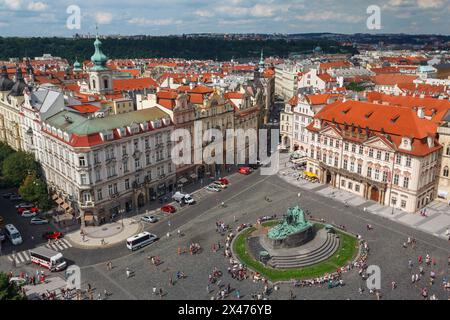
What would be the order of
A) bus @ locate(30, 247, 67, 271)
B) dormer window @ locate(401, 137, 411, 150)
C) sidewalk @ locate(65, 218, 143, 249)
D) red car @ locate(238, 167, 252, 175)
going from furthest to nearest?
red car @ locate(238, 167, 252, 175)
dormer window @ locate(401, 137, 411, 150)
sidewalk @ locate(65, 218, 143, 249)
bus @ locate(30, 247, 67, 271)

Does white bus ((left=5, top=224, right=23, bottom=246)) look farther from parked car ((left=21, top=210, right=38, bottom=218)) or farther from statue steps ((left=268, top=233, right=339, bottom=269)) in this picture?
statue steps ((left=268, top=233, right=339, bottom=269))

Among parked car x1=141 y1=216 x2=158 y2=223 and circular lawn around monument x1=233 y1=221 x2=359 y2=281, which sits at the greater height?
parked car x1=141 y1=216 x2=158 y2=223

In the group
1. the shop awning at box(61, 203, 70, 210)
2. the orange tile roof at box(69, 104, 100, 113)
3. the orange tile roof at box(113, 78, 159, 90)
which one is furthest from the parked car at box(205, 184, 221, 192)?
the orange tile roof at box(113, 78, 159, 90)

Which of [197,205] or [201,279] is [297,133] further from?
[201,279]

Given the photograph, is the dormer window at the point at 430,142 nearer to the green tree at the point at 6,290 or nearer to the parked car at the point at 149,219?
the parked car at the point at 149,219

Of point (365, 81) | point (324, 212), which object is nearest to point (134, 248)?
point (324, 212)

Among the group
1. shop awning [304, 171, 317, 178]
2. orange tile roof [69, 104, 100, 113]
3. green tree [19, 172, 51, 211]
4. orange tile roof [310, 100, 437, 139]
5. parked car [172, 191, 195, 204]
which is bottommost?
parked car [172, 191, 195, 204]
